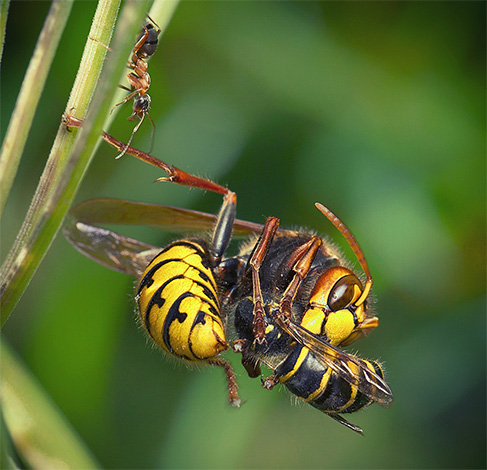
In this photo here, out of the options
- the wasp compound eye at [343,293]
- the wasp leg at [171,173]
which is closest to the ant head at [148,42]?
the wasp leg at [171,173]

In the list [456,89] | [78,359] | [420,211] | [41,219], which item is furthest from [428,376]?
[41,219]

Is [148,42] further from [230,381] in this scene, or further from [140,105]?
[230,381]

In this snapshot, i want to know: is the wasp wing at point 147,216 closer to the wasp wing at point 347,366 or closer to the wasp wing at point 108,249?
the wasp wing at point 108,249

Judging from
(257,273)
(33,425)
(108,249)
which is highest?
(257,273)

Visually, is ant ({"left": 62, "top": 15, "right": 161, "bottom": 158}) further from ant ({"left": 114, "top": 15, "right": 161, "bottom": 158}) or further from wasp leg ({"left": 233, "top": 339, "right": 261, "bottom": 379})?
wasp leg ({"left": 233, "top": 339, "right": 261, "bottom": 379})

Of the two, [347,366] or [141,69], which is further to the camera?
[141,69]

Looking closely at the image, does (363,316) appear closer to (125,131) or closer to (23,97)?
(23,97)

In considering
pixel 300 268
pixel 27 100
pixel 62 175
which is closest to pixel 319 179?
pixel 300 268
